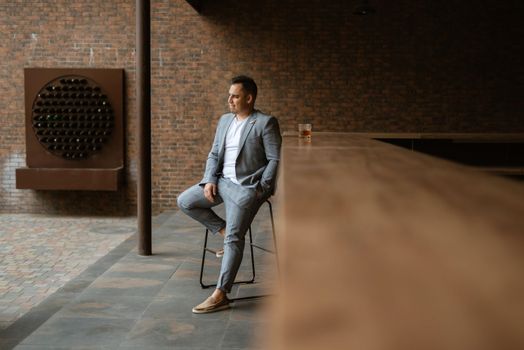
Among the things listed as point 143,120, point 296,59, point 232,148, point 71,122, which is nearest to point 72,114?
point 71,122

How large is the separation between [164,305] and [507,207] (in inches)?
114

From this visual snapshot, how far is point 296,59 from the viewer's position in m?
8.13

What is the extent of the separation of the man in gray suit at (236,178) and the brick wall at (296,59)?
15.2 ft

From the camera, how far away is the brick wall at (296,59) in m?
8.02

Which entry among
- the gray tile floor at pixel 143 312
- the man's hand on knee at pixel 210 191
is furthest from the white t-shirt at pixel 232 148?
the gray tile floor at pixel 143 312

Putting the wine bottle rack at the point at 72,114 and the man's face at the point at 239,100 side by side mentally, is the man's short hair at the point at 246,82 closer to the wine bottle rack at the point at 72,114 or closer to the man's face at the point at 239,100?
the man's face at the point at 239,100

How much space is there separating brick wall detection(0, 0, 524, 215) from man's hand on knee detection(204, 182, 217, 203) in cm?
480

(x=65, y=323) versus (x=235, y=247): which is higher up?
(x=235, y=247)

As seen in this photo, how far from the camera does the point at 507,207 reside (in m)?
0.89

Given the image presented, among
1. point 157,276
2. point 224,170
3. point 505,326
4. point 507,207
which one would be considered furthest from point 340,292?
point 157,276

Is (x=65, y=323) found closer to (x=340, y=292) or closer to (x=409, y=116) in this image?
(x=340, y=292)

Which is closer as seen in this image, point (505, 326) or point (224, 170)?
point (505, 326)

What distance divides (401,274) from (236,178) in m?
2.99

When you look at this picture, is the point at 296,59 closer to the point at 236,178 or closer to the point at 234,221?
the point at 236,178
